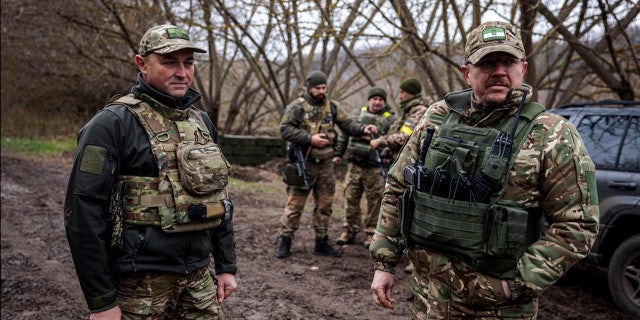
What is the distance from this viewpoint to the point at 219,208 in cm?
249

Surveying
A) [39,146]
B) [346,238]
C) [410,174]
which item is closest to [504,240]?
[410,174]

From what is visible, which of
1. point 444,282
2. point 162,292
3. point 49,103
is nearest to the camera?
point 444,282

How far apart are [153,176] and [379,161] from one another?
425 cm

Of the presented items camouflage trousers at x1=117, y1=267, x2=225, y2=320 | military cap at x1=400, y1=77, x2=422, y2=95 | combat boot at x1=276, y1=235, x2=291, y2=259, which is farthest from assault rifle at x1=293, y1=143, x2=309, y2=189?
camouflage trousers at x1=117, y1=267, x2=225, y2=320

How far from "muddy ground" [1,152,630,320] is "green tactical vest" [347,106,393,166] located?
1.14 meters

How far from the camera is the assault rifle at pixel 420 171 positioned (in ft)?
7.45

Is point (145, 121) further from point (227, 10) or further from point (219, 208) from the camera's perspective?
point (227, 10)

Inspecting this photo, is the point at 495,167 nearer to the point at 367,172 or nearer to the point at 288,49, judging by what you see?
the point at 367,172

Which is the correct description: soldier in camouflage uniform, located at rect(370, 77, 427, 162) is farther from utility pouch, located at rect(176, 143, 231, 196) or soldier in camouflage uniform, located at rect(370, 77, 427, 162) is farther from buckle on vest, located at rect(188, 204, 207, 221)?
buckle on vest, located at rect(188, 204, 207, 221)

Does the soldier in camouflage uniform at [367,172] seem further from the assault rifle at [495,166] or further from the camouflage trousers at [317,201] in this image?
the assault rifle at [495,166]

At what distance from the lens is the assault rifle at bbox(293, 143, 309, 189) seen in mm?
5875

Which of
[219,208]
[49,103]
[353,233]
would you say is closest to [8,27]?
[49,103]

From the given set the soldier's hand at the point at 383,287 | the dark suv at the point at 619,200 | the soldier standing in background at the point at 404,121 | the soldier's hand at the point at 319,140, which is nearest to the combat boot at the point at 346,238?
the soldier standing in background at the point at 404,121

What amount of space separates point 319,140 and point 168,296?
3.59 m
